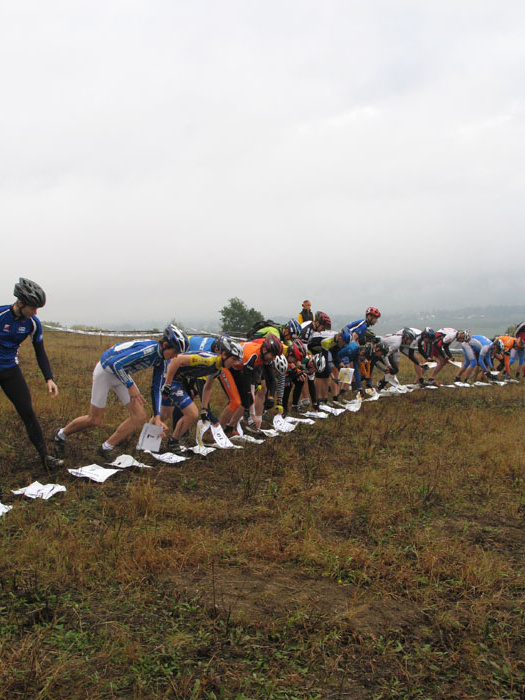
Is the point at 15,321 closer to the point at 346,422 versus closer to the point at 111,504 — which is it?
the point at 111,504

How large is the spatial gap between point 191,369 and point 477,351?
11.8m

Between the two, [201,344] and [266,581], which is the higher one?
[201,344]

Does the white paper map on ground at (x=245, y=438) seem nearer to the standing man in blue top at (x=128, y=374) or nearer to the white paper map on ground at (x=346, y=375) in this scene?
the standing man in blue top at (x=128, y=374)

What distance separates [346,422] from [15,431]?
5831 mm

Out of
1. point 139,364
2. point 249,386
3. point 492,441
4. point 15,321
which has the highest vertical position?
point 15,321

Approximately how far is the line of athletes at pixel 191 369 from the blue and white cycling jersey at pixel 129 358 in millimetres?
13

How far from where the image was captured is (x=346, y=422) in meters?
9.13

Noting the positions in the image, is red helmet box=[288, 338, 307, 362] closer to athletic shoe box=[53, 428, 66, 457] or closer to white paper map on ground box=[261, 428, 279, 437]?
white paper map on ground box=[261, 428, 279, 437]

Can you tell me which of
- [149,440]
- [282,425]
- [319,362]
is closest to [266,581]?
[149,440]

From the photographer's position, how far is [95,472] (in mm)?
5828

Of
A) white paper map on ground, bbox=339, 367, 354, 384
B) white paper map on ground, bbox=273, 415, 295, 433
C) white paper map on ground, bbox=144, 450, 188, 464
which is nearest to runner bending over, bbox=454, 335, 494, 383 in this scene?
white paper map on ground, bbox=339, 367, 354, 384

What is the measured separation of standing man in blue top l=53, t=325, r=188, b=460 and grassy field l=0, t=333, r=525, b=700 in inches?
24.9

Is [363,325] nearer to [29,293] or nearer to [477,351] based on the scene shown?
[477,351]

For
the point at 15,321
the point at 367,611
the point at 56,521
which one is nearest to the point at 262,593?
the point at 367,611
